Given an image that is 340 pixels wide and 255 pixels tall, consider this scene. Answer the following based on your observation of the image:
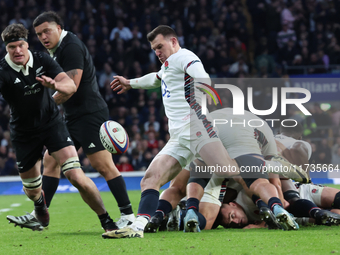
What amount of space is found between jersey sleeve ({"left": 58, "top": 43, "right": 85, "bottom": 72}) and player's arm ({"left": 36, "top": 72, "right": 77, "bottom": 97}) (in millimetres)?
347

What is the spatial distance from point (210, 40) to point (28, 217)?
10433mm

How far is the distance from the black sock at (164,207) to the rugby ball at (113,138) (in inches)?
25.6

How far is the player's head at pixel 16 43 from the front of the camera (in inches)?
184

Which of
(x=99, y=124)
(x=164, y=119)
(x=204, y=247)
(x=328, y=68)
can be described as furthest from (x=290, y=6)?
(x=204, y=247)

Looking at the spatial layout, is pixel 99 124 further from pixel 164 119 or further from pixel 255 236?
pixel 164 119

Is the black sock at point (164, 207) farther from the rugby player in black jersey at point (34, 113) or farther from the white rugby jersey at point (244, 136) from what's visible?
the white rugby jersey at point (244, 136)

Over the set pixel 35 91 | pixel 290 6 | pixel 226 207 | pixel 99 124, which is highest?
pixel 290 6

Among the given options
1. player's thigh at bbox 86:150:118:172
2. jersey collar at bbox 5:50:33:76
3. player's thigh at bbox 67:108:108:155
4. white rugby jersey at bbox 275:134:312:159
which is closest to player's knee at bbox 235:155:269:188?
white rugby jersey at bbox 275:134:312:159

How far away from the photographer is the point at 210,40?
48.3 feet

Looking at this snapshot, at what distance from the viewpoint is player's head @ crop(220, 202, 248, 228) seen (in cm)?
492

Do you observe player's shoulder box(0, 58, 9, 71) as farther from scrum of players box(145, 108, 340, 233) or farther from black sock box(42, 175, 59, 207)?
scrum of players box(145, 108, 340, 233)

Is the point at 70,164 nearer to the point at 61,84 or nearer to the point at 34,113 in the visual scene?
the point at 34,113

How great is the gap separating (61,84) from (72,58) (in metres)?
0.60

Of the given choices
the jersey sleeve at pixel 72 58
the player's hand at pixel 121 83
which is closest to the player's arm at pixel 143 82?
the player's hand at pixel 121 83
